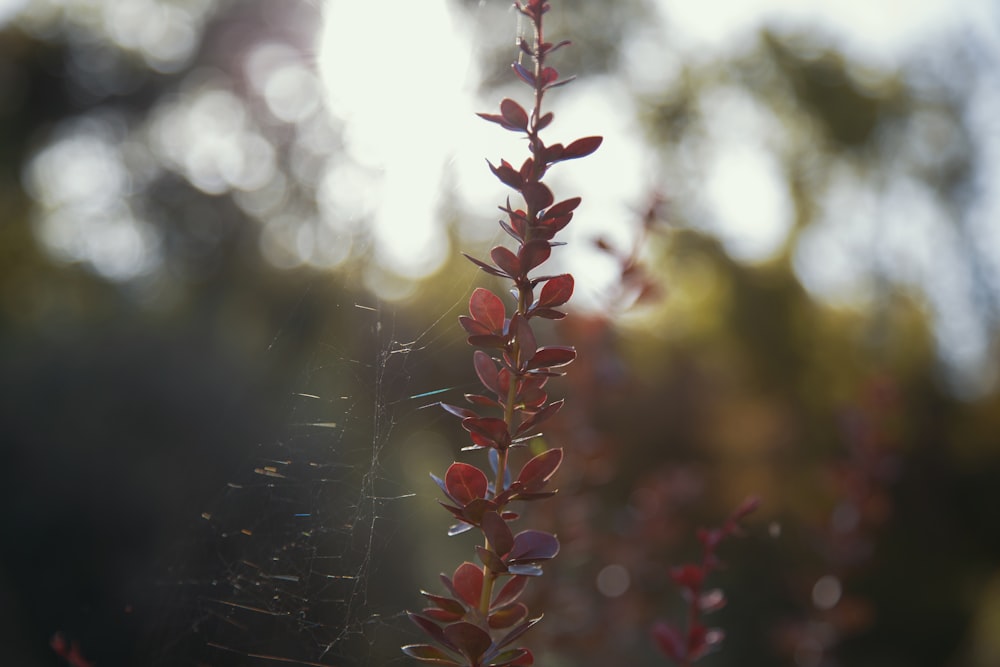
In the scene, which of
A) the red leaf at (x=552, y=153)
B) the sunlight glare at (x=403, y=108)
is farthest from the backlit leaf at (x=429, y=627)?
the sunlight glare at (x=403, y=108)

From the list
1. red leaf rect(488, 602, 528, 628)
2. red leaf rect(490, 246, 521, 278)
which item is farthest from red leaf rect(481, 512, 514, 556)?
red leaf rect(490, 246, 521, 278)

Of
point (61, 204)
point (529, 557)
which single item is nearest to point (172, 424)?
point (529, 557)

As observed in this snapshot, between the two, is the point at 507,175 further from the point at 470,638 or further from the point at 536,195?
the point at 470,638

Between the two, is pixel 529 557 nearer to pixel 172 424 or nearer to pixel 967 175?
pixel 172 424

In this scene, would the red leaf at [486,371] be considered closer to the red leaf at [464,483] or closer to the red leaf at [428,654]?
the red leaf at [464,483]

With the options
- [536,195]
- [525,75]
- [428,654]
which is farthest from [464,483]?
[525,75]

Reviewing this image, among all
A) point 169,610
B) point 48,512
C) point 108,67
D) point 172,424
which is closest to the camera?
point 169,610

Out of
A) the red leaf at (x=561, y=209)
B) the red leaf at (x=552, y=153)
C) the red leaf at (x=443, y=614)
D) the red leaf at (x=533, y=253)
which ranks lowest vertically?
the red leaf at (x=443, y=614)
